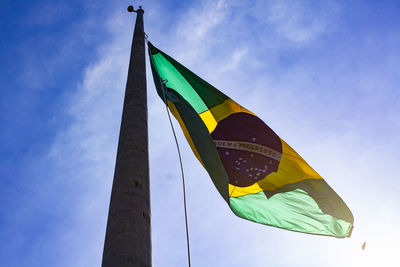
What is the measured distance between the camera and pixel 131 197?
411cm

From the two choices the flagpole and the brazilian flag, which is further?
the brazilian flag

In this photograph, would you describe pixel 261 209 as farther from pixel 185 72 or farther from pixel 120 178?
pixel 120 178

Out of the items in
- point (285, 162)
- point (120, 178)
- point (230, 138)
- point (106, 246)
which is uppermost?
point (230, 138)

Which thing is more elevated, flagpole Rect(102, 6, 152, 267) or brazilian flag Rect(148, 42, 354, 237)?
brazilian flag Rect(148, 42, 354, 237)

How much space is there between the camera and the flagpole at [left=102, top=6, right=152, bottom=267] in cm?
343

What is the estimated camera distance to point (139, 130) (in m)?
5.30

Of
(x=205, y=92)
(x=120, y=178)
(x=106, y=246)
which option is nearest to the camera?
(x=106, y=246)

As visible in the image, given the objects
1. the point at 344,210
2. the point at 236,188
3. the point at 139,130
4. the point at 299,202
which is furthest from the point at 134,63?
the point at 344,210

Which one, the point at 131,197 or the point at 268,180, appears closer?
the point at 131,197

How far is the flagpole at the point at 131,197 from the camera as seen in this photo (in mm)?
3432

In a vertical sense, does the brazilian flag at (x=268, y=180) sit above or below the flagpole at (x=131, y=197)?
above

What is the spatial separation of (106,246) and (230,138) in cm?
620

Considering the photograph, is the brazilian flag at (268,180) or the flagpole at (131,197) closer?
the flagpole at (131,197)

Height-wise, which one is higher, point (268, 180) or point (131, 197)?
point (268, 180)
